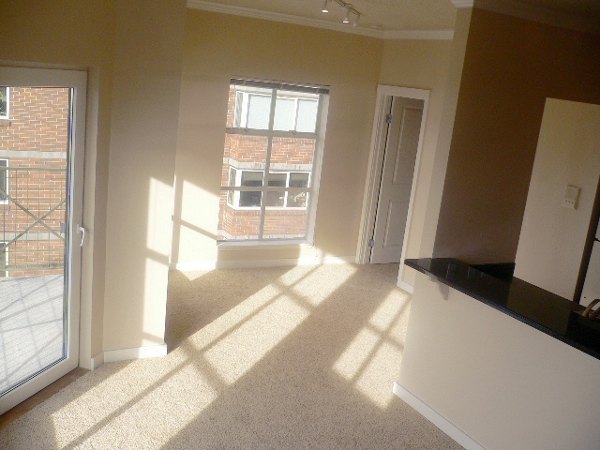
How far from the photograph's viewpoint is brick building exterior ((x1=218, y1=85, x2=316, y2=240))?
602 centimetres

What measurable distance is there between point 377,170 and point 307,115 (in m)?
0.92

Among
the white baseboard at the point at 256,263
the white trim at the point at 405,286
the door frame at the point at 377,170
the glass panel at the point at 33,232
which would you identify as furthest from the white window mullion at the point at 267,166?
the glass panel at the point at 33,232

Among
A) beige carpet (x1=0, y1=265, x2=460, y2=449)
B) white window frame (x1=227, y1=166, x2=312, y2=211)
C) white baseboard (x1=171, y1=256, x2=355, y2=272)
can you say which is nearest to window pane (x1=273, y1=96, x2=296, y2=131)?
white window frame (x1=227, y1=166, x2=312, y2=211)

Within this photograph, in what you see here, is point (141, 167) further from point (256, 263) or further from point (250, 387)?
point (256, 263)

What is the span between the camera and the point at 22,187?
3.26 meters

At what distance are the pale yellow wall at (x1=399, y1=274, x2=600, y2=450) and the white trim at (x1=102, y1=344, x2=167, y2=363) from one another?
1604 mm

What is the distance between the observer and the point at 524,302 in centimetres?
331

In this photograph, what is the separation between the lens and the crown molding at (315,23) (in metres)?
5.38

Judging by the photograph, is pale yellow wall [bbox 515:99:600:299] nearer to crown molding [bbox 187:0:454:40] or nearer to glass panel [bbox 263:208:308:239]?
crown molding [bbox 187:0:454:40]

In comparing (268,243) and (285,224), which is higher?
(285,224)

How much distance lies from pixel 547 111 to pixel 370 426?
8.51ft

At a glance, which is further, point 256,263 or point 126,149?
point 256,263

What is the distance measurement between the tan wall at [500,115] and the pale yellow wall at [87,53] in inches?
80.5

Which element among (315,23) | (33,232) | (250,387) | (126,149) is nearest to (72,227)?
(33,232)
